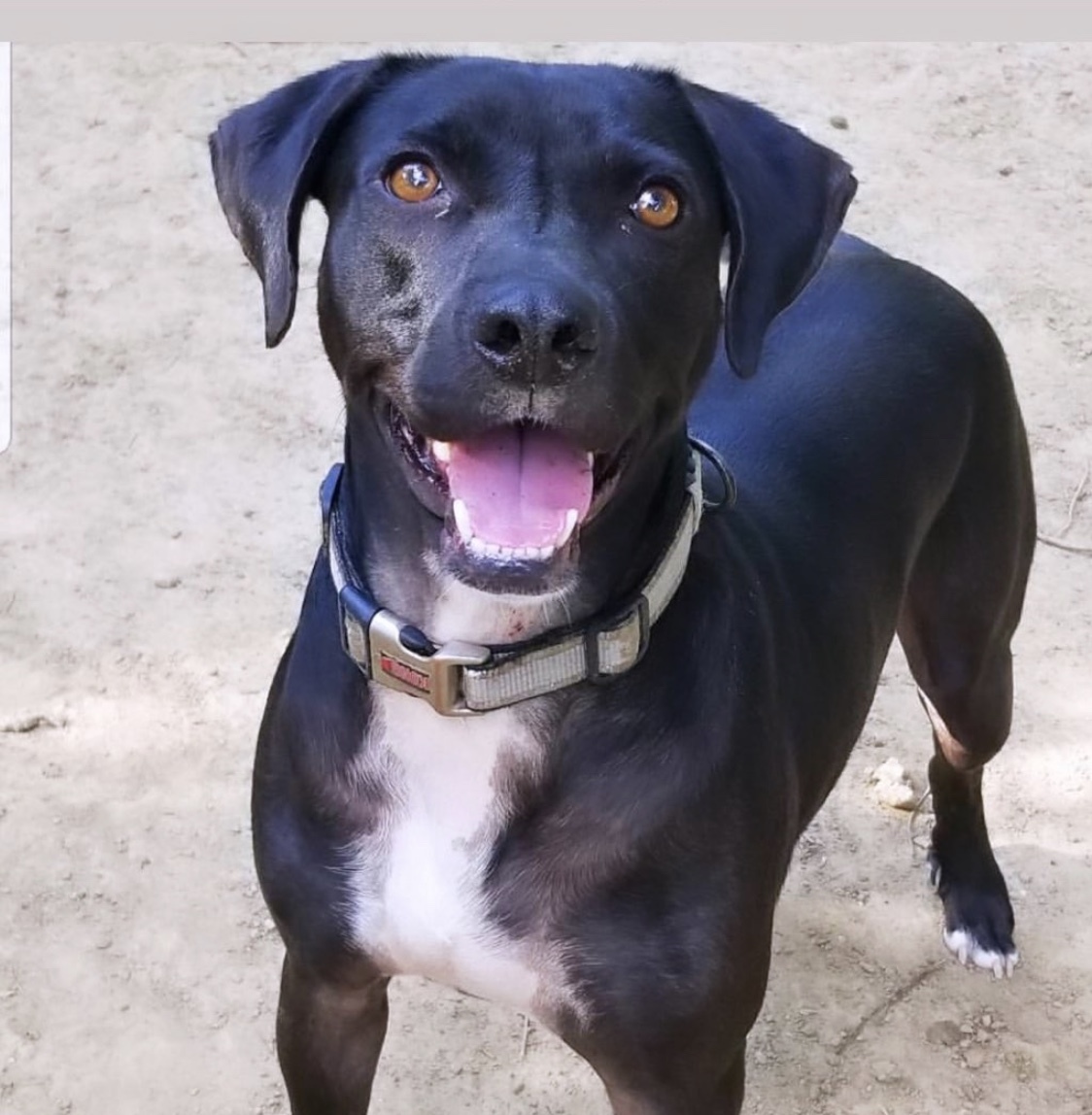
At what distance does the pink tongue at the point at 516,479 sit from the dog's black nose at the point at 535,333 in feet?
0.48

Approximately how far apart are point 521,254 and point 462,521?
0.31m

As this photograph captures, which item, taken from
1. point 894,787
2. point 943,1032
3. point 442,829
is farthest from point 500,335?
point 894,787

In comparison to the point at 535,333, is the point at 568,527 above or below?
below

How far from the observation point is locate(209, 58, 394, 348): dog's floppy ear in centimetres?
230

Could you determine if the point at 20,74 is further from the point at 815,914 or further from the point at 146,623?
the point at 815,914

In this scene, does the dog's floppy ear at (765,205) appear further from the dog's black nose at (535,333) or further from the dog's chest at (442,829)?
the dog's chest at (442,829)

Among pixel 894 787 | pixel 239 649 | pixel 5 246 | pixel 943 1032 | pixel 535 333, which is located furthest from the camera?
pixel 5 246

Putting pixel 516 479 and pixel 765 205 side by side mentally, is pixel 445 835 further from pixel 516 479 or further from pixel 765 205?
pixel 765 205

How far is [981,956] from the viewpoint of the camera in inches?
145

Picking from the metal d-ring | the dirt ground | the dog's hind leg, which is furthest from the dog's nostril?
the dirt ground

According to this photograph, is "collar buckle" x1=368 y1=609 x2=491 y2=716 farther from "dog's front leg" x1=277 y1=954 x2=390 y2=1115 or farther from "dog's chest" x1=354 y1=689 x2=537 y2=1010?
"dog's front leg" x1=277 y1=954 x2=390 y2=1115

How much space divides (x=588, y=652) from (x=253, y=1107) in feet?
4.62

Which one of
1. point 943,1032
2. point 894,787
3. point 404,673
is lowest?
point 943,1032

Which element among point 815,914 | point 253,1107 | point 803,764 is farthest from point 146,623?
point 803,764
